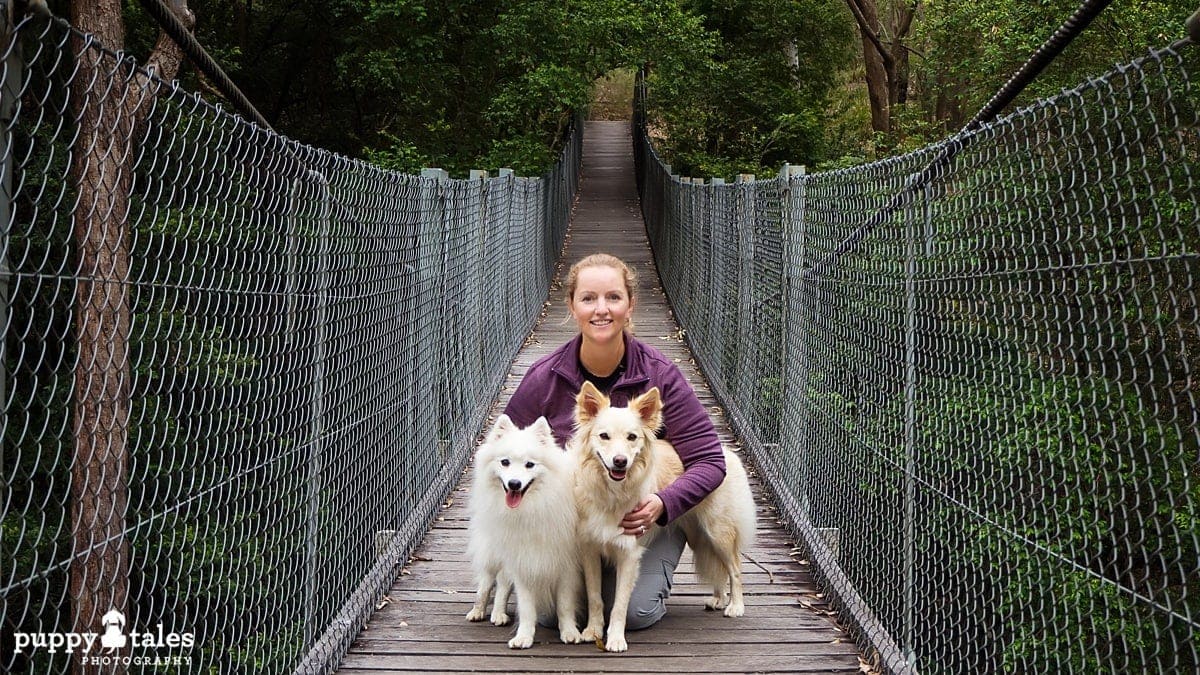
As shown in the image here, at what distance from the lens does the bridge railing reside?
A: 276 centimetres

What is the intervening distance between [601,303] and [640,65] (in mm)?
17708

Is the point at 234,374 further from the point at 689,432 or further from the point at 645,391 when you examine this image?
the point at 689,432

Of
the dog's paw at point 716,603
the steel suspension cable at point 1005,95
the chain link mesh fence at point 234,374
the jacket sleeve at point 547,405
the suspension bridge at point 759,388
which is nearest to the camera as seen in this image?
the chain link mesh fence at point 234,374

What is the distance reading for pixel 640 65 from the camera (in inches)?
835

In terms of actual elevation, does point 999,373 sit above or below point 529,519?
above

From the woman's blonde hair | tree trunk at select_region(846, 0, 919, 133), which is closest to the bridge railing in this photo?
the woman's blonde hair

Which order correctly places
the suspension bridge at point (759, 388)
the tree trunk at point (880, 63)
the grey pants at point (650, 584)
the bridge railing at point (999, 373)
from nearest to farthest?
1. the suspension bridge at point (759, 388)
2. the bridge railing at point (999, 373)
3. the grey pants at point (650, 584)
4. the tree trunk at point (880, 63)

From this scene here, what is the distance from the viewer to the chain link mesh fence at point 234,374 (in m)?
2.31

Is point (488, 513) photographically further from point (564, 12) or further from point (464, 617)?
point (564, 12)

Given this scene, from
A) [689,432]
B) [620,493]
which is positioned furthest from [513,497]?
[689,432]

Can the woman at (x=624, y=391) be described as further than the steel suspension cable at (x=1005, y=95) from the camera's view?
Yes

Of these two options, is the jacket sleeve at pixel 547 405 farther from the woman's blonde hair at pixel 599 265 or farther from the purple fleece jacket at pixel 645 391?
the woman's blonde hair at pixel 599 265

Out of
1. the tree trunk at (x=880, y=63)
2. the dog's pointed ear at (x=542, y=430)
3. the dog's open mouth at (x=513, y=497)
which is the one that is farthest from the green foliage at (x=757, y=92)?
the dog's open mouth at (x=513, y=497)

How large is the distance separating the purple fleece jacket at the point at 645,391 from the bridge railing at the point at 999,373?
743 mm
